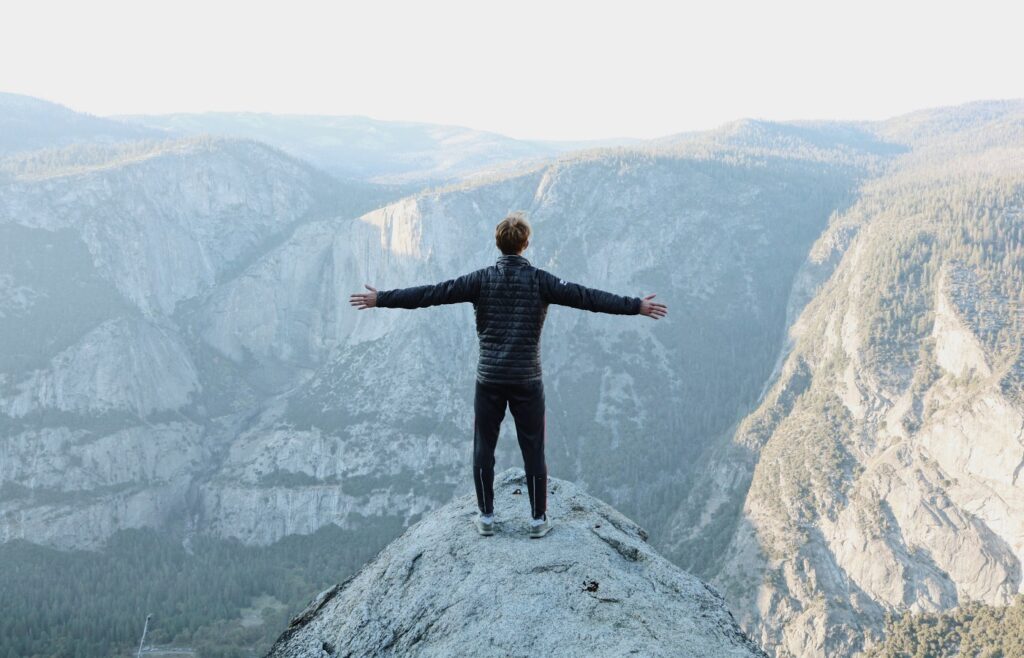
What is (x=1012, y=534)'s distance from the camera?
3595 inches

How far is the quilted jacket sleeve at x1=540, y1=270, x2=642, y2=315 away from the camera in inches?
369

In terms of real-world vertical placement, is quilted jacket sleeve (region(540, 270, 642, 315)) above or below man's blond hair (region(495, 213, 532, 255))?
below

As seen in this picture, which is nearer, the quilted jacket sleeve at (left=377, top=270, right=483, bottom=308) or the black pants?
the quilted jacket sleeve at (left=377, top=270, right=483, bottom=308)

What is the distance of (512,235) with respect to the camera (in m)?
9.70

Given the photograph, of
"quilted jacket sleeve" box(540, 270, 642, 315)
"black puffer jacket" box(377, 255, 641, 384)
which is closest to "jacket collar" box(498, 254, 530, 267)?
"black puffer jacket" box(377, 255, 641, 384)

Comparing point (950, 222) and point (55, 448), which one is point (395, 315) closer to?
point (55, 448)

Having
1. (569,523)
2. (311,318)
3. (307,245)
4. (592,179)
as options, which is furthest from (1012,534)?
(307,245)

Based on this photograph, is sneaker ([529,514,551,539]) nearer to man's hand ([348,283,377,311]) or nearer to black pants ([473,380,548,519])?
black pants ([473,380,548,519])

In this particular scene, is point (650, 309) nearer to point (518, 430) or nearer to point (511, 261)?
point (511, 261)

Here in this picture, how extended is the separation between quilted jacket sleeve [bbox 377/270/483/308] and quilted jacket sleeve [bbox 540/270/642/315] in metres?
0.98

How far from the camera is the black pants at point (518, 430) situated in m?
9.92

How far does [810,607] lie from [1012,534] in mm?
27345

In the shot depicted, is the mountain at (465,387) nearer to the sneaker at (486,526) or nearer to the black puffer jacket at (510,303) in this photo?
the sneaker at (486,526)

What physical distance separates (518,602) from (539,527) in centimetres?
176
